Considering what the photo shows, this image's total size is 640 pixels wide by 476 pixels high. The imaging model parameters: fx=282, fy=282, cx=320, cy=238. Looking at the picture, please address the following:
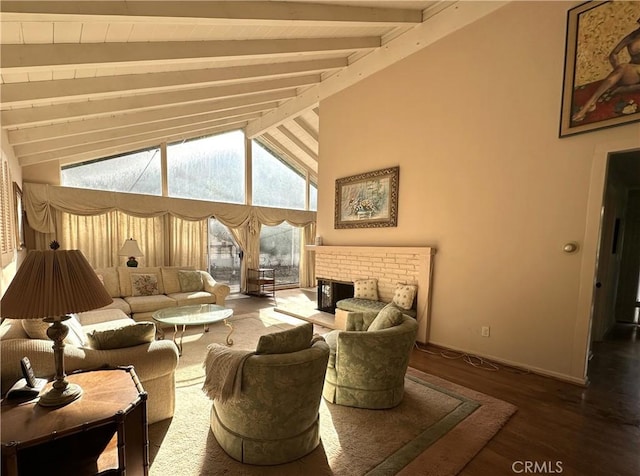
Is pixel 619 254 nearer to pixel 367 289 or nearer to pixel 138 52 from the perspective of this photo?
pixel 367 289

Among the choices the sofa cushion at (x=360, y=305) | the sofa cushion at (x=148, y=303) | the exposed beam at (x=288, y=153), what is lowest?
the sofa cushion at (x=148, y=303)

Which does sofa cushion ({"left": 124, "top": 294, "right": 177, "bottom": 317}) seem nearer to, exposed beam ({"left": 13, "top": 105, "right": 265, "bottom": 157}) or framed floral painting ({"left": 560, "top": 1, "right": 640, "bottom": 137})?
exposed beam ({"left": 13, "top": 105, "right": 265, "bottom": 157})

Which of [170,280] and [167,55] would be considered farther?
[170,280]

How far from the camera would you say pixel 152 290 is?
481cm

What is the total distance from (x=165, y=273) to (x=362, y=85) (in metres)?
4.79

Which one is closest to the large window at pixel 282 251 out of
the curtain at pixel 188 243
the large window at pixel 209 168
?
the large window at pixel 209 168

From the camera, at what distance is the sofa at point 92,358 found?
1651 mm

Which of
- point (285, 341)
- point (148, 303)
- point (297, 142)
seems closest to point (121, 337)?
point (285, 341)

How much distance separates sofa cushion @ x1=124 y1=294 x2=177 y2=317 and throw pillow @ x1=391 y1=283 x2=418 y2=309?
349 cm

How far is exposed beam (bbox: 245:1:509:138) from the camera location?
3452mm

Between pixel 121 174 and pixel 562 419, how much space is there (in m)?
7.28

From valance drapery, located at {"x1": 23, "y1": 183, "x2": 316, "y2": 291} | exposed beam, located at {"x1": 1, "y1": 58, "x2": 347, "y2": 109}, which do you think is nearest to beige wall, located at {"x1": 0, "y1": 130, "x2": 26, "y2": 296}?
exposed beam, located at {"x1": 1, "y1": 58, "x2": 347, "y2": 109}

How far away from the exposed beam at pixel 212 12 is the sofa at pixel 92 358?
6.32 feet

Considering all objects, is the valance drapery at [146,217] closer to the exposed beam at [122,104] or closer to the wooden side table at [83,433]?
the exposed beam at [122,104]
